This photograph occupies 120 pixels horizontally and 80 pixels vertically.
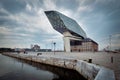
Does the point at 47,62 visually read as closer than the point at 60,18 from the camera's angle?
Yes

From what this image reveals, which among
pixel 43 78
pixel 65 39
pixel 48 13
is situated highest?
pixel 48 13

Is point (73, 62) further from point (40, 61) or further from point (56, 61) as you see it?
point (40, 61)

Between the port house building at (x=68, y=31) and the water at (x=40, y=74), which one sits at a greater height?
the port house building at (x=68, y=31)

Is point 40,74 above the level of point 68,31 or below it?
below

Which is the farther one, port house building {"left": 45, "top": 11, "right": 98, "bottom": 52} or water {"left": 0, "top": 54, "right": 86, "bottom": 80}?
port house building {"left": 45, "top": 11, "right": 98, "bottom": 52}

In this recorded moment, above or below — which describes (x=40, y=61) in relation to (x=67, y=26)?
below

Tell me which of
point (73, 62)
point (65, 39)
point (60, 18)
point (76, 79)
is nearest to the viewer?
point (76, 79)

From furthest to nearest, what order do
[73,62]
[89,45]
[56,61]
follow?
1. [89,45]
2. [56,61]
3. [73,62]

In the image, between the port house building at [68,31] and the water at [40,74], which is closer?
the water at [40,74]

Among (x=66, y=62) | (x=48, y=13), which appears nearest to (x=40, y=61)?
(x=66, y=62)

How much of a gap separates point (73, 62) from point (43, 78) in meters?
5.54

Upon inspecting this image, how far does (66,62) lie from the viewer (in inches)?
→ 730

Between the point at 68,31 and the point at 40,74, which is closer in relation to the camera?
the point at 40,74

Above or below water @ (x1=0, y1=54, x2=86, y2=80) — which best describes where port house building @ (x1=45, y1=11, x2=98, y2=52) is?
above
